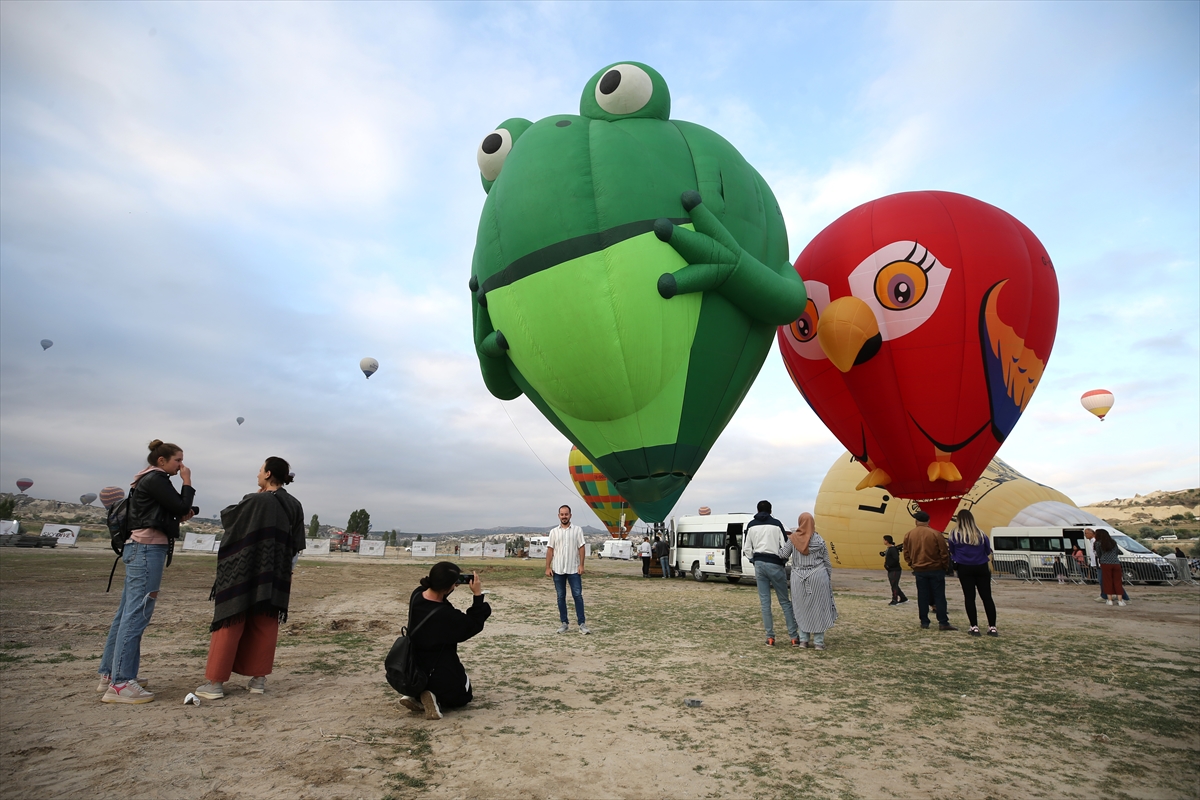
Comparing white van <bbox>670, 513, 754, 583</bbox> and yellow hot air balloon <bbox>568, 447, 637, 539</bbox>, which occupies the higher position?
yellow hot air balloon <bbox>568, 447, 637, 539</bbox>

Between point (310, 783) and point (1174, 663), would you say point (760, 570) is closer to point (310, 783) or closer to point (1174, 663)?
point (1174, 663)

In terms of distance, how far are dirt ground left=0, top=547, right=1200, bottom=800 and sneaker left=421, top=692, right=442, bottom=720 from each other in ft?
0.27

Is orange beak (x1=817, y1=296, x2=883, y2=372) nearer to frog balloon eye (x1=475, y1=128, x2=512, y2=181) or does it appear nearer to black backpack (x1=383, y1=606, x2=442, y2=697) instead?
frog balloon eye (x1=475, y1=128, x2=512, y2=181)

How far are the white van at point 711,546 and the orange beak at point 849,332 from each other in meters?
6.18

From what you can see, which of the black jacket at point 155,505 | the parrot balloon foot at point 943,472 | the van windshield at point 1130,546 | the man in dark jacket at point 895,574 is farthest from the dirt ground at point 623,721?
the van windshield at point 1130,546

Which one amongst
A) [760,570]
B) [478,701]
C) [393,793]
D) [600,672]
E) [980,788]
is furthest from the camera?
[760,570]

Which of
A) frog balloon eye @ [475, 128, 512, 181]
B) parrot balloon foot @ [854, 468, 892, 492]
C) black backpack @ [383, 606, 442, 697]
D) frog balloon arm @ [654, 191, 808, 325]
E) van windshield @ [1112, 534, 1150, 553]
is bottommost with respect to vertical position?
black backpack @ [383, 606, 442, 697]


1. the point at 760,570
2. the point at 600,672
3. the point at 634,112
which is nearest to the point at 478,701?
the point at 600,672

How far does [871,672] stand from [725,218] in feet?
20.9

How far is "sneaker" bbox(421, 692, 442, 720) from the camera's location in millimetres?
3777

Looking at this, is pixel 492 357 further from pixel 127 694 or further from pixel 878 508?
pixel 878 508

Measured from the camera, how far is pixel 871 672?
5.31 m

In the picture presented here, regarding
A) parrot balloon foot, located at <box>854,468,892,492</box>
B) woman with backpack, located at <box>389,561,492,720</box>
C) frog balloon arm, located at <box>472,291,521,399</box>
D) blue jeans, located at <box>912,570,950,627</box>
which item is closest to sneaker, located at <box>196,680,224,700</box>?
woman with backpack, located at <box>389,561,492,720</box>

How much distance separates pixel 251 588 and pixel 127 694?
89cm
